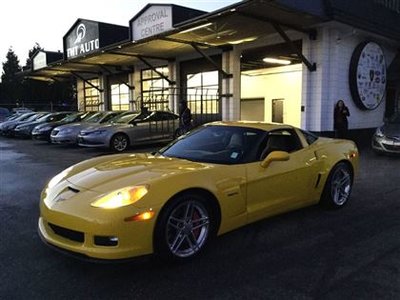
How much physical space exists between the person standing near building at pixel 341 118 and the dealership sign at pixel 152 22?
6.61m

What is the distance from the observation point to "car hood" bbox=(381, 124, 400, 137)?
35.1 feet

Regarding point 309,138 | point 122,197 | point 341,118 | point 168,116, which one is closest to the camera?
point 122,197

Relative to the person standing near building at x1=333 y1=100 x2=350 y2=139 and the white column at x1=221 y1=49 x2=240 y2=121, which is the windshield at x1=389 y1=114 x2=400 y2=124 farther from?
the white column at x1=221 y1=49 x2=240 y2=121

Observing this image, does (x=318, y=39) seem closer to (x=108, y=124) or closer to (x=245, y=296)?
(x=108, y=124)

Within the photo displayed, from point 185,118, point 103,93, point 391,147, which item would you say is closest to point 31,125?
point 103,93

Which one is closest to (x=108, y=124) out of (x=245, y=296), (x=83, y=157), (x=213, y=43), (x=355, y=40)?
(x=83, y=157)

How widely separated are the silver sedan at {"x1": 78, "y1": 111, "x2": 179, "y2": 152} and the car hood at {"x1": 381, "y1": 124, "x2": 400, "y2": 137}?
23.6 feet

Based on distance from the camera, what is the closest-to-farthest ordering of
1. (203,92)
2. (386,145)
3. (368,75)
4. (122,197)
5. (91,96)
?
1. (122,197)
2. (386,145)
3. (368,75)
4. (203,92)
5. (91,96)

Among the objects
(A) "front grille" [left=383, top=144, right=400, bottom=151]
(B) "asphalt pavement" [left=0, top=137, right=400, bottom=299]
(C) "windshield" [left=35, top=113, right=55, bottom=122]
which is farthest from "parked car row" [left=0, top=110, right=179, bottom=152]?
(B) "asphalt pavement" [left=0, top=137, right=400, bottom=299]

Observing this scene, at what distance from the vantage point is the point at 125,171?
4066 millimetres

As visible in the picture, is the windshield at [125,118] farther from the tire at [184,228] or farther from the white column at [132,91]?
the tire at [184,228]

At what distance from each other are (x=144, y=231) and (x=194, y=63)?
15686 millimetres

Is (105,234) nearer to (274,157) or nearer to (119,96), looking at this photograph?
(274,157)

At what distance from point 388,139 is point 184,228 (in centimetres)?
866
